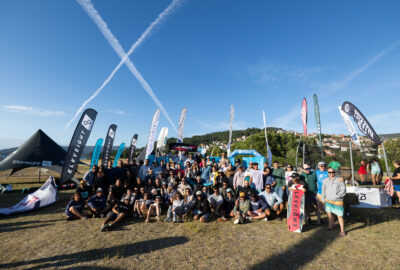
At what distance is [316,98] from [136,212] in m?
13.2

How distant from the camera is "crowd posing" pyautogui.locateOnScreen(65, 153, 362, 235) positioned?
562cm

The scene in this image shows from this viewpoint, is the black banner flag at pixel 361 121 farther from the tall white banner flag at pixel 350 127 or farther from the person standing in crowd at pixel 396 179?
the person standing in crowd at pixel 396 179

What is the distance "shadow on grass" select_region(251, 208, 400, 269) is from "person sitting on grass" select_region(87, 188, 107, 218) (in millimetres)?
5356

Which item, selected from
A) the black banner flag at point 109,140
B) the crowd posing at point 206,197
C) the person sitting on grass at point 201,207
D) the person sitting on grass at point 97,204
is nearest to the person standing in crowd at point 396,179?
the crowd posing at point 206,197

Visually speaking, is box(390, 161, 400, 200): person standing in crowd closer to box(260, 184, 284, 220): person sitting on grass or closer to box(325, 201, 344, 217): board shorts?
box(325, 201, 344, 217): board shorts

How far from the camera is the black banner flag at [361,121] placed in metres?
7.41

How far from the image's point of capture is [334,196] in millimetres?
4898

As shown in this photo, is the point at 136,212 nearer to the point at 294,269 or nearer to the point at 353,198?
the point at 294,269

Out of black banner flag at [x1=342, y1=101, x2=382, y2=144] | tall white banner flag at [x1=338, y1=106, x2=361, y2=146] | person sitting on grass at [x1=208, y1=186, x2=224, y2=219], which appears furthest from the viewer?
tall white banner flag at [x1=338, y1=106, x2=361, y2=146]

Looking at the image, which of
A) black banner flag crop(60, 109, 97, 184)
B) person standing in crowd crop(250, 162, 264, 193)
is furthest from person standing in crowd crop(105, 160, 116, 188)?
person standing in crowd crop(250, 162, 264, 193)

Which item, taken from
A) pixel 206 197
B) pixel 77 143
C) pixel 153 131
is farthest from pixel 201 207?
pixel 153 131

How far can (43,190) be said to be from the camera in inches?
299

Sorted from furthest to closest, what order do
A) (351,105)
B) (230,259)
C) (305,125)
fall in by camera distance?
(305,125) < (351,105) < (230,259)

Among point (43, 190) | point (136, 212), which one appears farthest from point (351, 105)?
point (43, 190)
